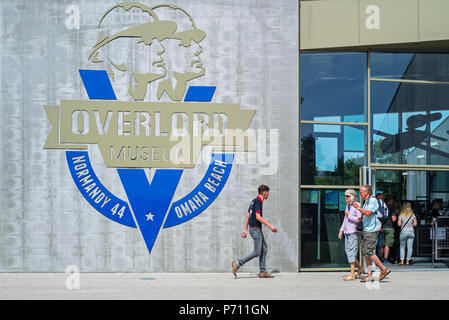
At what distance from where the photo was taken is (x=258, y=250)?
1020 cm

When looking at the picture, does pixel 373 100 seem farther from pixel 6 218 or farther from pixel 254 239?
pixel 6 218

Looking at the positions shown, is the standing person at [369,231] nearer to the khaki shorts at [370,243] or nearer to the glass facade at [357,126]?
the khaki shorts at [370,243]

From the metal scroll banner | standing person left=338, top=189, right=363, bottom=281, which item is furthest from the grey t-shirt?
the metal scroll banner

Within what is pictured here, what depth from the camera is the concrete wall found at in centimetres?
1095

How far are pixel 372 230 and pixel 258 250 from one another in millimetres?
2174

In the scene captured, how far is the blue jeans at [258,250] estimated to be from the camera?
33.3ft

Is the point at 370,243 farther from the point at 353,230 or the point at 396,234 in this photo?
the point at 396,234

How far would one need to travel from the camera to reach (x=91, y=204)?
1100 cm

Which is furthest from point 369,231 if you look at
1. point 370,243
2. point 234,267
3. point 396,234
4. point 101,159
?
point 101,159

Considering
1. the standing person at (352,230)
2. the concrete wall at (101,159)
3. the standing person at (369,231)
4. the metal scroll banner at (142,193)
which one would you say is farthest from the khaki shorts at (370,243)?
the metal scroll banner at (142,193)

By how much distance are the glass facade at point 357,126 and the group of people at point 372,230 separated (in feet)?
2.28

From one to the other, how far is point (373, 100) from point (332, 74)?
3.55 feet

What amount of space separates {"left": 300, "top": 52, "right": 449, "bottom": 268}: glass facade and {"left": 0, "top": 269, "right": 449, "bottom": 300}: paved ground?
1355mm
